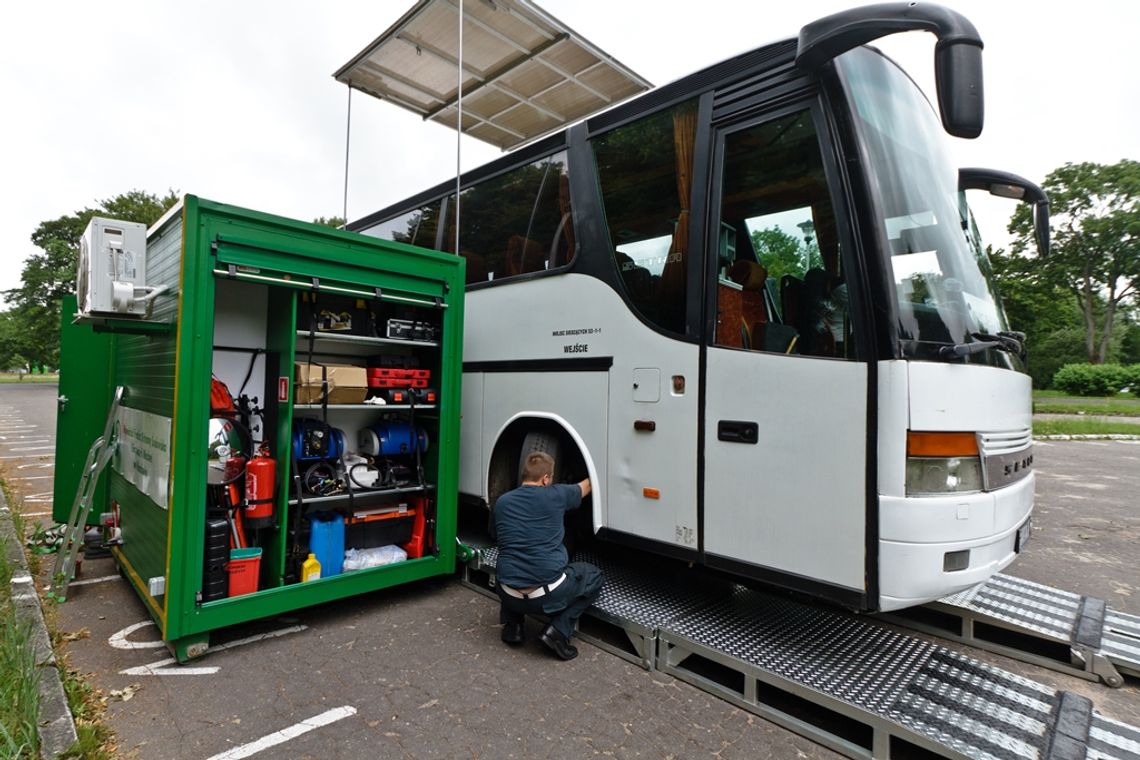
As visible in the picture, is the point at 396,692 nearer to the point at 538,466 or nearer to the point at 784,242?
the point at 538,466

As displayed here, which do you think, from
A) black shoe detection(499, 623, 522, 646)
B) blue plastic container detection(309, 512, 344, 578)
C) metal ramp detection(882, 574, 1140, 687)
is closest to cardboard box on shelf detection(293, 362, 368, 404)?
blue plastic container detection(309, 512, 344, 578)

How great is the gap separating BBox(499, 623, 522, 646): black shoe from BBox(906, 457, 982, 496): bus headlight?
2.20 m

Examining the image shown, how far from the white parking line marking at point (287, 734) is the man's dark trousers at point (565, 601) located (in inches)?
37.9

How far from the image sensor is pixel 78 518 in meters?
4.18

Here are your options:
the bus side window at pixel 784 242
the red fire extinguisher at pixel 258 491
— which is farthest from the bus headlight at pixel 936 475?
the red fire extinguisher at pixel 258 491

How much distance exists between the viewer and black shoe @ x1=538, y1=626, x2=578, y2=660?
3.28m

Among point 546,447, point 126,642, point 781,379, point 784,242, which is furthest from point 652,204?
point 126,642

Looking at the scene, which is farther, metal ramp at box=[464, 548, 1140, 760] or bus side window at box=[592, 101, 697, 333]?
bus side window at box=[592, 101, 697, 333]

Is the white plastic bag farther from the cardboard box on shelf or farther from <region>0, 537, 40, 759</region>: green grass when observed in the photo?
<region>0, 537, 40, 759</region>: green grass

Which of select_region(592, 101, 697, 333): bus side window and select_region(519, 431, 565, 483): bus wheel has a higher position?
select_region(592, 101, 697, 333): bus side window

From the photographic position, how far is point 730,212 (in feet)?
10.7

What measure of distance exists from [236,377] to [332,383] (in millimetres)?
705

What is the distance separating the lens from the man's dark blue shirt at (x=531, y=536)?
332cm

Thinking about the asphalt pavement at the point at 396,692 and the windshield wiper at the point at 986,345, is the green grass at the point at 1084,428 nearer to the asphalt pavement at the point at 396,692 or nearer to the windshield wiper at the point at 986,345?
the asphalt pavement at the point at 396,692
